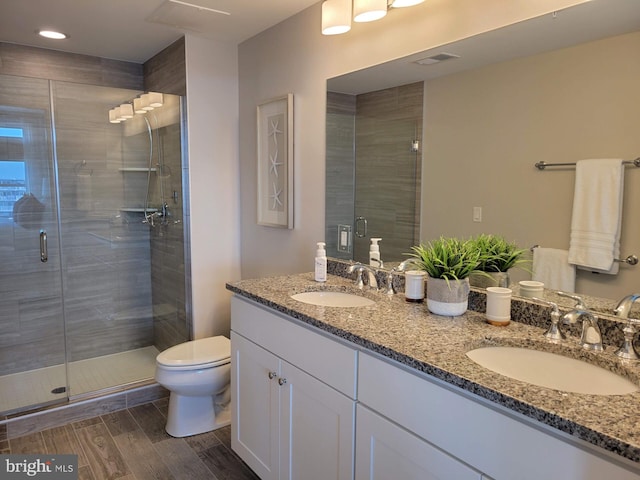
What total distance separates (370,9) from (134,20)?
4.90 feet

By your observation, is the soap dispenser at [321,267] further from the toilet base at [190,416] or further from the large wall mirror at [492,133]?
the toilet base at [190,416]

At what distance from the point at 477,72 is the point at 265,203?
5.04ft

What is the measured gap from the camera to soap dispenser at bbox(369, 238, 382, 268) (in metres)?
2.16

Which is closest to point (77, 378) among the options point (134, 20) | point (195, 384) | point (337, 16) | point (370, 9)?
point (195, 384)

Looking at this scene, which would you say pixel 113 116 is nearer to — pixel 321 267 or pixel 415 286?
pixel 321 267

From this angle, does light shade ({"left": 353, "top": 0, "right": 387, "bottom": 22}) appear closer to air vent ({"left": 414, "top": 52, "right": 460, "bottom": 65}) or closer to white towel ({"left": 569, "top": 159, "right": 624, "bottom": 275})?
air vent ({"left": 414, "top": 52, "right": 460, "bottom": 65})

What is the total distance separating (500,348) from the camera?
135cm

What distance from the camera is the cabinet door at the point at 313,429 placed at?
4.81 ft

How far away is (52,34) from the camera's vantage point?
287cm

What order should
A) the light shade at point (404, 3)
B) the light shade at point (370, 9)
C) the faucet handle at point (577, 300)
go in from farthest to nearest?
the light shade at point (370, 9), the light shade at point (404, 3), the faucet handle at point (577, 300)

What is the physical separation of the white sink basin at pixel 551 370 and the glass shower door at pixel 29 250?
8.81 ft

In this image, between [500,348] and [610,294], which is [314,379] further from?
[610,294]

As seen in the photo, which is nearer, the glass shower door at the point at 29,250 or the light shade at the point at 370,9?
the light shade at the point at 370,9

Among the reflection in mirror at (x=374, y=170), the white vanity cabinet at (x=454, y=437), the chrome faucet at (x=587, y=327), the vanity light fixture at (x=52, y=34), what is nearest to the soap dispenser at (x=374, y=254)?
the reflection in mirror at (x=374, y=170)
